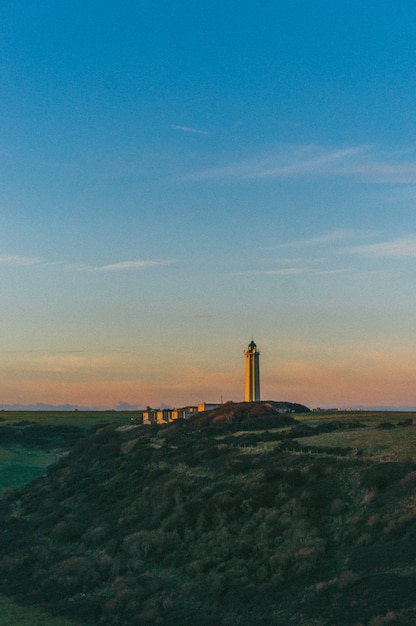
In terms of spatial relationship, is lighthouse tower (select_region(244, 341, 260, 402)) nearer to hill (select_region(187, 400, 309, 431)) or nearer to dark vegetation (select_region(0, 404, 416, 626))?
hill (select_region(187, 400, 309, 431))

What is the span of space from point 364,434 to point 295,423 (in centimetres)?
2366

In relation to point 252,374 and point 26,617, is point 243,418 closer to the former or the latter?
point 252,374

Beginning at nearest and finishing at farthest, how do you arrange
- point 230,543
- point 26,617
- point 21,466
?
point 26,617 < point 230,543 < point 21,466

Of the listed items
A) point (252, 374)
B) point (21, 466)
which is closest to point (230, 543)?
point (21, 466)

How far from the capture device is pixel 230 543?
30.5 meters

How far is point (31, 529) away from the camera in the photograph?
A: 1715 inches

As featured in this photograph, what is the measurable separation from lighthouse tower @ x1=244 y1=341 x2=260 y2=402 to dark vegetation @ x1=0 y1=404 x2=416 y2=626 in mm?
66277

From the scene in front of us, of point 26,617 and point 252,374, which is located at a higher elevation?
point 252,374

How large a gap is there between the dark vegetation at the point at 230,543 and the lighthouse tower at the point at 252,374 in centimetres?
6628

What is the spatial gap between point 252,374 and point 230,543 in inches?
3401

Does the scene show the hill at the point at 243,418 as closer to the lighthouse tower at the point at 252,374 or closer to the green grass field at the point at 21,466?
the lighthouse tower at the point at 252,374

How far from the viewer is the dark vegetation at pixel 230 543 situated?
2395 centimetres

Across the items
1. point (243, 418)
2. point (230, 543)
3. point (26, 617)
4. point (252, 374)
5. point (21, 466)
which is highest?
point (252, 374)

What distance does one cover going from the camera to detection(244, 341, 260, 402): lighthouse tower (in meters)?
116
